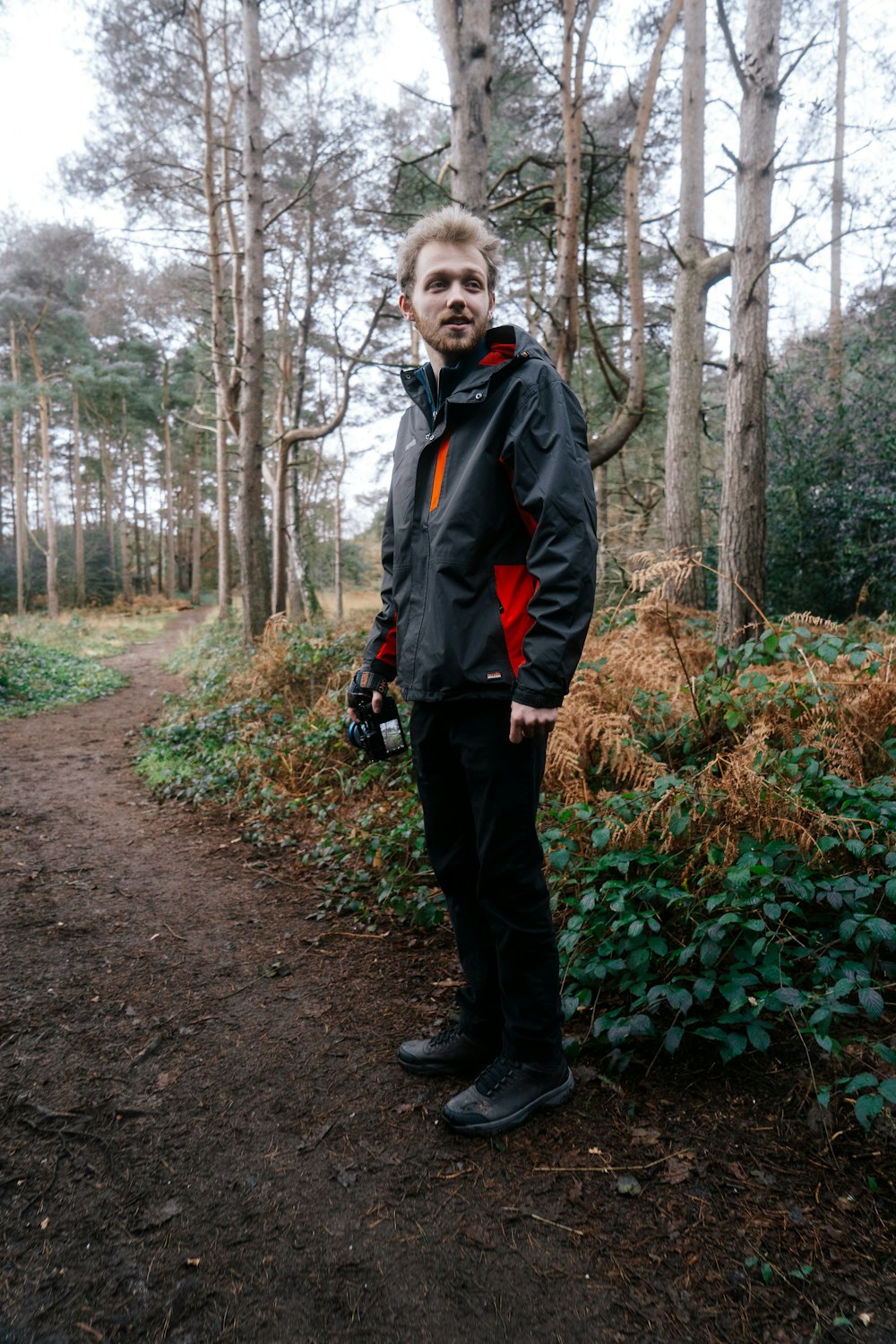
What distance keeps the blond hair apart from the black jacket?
0.33 metres

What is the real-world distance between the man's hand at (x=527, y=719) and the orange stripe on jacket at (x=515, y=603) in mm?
118

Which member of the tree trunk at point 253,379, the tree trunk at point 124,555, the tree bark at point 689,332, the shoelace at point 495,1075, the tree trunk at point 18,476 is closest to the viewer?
the shoelace at point 495,1075

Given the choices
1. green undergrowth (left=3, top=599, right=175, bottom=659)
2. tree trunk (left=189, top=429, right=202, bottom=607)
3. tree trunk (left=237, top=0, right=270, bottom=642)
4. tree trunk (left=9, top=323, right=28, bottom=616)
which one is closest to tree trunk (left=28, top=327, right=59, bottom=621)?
tree trunk (left=9, top=323, right=28, bottom=616)

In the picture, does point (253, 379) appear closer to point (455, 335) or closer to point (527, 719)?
point (455, 335)

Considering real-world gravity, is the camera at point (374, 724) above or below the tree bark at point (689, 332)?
below

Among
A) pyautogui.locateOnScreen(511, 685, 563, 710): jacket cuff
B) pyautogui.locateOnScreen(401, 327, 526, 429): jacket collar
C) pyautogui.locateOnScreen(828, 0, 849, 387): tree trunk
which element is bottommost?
pyautogui.locateOnScreen(511, 685, 563, 710): jacket cuff

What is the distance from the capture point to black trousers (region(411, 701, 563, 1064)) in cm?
214

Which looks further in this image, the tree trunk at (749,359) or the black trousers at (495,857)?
the tree trunk at (749,359)

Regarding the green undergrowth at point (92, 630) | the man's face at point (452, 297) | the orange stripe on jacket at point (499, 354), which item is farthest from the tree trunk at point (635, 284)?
the green undergrowth at point (92, 630)

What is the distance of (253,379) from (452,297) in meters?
8.60

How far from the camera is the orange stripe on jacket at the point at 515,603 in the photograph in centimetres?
205

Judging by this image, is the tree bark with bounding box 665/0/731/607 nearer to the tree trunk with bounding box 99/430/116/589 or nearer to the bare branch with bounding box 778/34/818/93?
the bare branch with bounding box 778/34/818/93

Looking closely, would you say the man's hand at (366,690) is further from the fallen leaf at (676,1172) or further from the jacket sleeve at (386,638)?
the fallen leaf at (676,1172)

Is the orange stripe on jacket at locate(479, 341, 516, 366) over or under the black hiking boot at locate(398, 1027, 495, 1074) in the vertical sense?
over
